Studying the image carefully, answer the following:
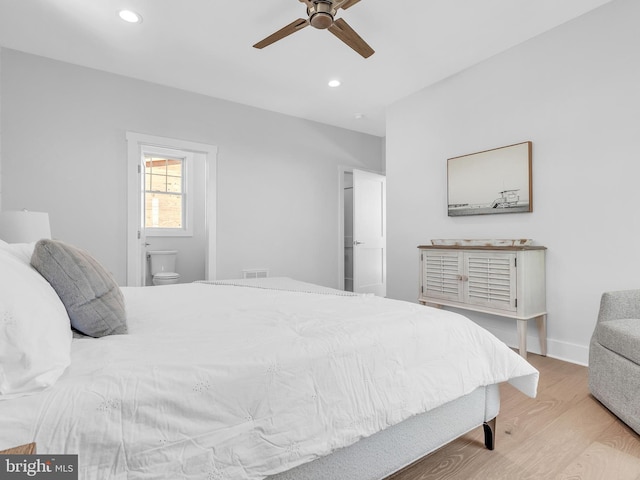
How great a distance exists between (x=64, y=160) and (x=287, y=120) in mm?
2595

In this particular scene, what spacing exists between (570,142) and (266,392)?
3024 mm

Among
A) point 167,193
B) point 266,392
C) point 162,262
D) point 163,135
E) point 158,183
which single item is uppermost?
point 163,135

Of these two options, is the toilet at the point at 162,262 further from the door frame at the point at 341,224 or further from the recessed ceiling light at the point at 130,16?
the recessed ceiling light at the point at 130,16

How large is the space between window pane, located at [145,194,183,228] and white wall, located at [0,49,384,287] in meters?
1.70

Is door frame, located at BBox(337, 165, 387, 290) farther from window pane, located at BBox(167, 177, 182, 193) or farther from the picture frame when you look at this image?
window pane, located at BBox(167, 177, 182, 193)

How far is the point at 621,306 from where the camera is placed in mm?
2016

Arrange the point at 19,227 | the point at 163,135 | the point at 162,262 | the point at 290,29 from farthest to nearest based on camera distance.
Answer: the point at 162,262 < the point at 163,135 < the point at 19,227 < the point at 290,29

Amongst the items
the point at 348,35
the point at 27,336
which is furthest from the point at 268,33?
the point at 27,336

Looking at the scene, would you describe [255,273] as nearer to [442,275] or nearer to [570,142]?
[442,275]

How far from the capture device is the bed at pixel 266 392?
743 millimetres

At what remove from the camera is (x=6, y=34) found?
2854 millimetres

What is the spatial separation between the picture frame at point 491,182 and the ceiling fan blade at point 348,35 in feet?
5.01

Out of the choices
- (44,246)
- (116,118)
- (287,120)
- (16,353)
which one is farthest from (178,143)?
(16,353)

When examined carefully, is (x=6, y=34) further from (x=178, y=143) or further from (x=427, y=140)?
(x=427, y=140)
